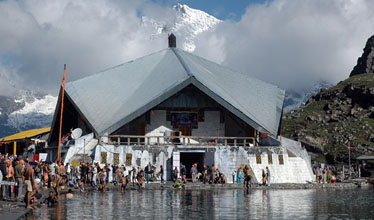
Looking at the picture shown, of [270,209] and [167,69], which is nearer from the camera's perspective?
[270,209]

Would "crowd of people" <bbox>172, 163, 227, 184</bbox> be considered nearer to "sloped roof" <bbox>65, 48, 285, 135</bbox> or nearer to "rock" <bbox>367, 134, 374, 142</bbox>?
"sloped roof" <bbox>65, 48, 285, 135</bbox>

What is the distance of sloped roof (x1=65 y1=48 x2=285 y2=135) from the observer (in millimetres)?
46281

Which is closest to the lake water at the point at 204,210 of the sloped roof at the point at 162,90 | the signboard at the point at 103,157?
the signboard at the point at 103,157

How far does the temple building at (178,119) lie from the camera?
139 feet

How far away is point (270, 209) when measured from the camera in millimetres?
21078

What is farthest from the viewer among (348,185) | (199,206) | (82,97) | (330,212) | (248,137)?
(82,97)

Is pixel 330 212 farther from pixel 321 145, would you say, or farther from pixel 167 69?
pixel 321 145

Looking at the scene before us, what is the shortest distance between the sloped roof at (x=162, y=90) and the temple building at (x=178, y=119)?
0.27 ft

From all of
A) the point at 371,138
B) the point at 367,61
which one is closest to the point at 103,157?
the point at 371,138

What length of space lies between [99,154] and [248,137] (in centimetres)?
1302

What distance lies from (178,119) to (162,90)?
3.69 m

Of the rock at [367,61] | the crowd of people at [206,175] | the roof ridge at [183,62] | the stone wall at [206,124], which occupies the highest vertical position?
the rock at [367,61]

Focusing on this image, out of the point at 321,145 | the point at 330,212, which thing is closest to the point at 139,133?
the point at 330,212

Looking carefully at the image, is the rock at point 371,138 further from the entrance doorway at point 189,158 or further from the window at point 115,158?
the window at point 115,158
